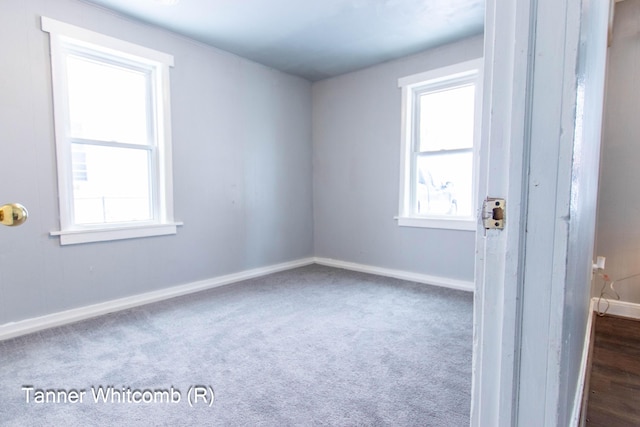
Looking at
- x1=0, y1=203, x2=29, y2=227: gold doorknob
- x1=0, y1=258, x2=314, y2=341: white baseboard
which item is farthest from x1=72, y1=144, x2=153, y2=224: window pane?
x1=0, y1=203, x2=29, y2=227: gold doorknob

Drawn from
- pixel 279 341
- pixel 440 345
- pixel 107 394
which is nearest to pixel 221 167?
pixel 279 341

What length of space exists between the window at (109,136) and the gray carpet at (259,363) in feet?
2.68

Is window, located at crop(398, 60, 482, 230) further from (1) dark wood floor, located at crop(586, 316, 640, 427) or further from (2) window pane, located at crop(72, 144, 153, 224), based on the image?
(2) window pane, located at crop(72, 144, 153, 224)

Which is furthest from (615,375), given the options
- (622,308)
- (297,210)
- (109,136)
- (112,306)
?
(109,136)

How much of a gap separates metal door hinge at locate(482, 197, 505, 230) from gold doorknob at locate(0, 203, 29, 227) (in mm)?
1100

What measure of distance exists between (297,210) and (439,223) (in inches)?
71.6

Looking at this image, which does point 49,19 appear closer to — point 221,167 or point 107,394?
point 221,167

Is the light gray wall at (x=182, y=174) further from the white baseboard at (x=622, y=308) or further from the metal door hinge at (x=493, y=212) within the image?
the white baseboard at (x=622, y=308)

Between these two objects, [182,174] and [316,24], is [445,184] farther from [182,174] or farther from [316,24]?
[182,174]

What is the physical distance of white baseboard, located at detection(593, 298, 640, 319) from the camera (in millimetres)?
2674

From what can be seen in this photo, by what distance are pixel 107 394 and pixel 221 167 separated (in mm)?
2371

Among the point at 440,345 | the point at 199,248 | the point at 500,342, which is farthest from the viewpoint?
the point at 199,248

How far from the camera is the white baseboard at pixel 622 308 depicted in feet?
8.77

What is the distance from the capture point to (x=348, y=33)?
315 cm
